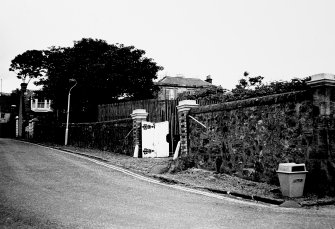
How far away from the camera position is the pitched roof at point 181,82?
165ft

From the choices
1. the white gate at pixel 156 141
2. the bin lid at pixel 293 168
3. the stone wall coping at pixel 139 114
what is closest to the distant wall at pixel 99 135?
the stone wall coping at pixel 139 114

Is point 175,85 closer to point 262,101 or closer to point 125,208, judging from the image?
point 262,101

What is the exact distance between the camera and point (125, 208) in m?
6.76

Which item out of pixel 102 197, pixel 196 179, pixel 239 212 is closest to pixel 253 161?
pixel 196 179

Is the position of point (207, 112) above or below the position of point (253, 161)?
above

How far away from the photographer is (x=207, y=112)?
1284cm

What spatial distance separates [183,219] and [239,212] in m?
1.37

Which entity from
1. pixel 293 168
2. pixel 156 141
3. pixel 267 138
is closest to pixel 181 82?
pixel 156 141

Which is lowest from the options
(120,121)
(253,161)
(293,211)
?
(293,211)

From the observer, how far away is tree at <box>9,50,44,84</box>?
44469 mm

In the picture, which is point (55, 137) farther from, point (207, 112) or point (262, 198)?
point (262, 198)

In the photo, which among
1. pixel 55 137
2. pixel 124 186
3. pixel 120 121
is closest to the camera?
pixel 124 186

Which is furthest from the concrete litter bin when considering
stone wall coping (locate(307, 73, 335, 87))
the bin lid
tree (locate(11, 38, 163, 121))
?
tree (locate(11, 38, 163, 121))

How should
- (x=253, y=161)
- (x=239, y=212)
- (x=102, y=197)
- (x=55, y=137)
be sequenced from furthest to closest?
(x=55, y=137) < (x=253, y=161) < (x=102, y=197) < (x=239, y=212)
